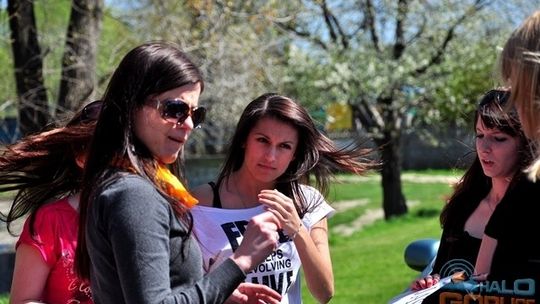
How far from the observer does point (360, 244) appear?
14031 millimetres

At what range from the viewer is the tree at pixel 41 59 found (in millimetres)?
8430

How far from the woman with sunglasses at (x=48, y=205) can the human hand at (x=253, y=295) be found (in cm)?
58

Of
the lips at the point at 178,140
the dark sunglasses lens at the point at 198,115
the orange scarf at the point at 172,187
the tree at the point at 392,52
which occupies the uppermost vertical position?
the dark sunglasses lens at the point at 198,115

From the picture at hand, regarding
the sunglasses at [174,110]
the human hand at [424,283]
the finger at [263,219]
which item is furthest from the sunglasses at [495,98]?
the sunglasses at [174,110]

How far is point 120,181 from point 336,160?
64.4 inches

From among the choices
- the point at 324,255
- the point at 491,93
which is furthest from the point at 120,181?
the point at 491,93

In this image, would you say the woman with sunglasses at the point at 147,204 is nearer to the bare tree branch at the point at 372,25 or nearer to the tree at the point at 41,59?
the tree at the point at 41,59

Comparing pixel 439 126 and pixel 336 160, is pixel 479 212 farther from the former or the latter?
pixel 439 126

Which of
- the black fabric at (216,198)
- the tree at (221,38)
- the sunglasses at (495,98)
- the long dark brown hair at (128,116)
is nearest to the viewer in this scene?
the long dark brown hair at (128,116)

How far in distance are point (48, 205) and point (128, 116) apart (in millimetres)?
939

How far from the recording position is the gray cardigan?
2.15 meters

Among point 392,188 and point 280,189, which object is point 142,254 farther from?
point 392,188

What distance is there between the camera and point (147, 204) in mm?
2203

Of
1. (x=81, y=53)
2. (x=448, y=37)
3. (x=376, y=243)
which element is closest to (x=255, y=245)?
(x=81, y=53)
